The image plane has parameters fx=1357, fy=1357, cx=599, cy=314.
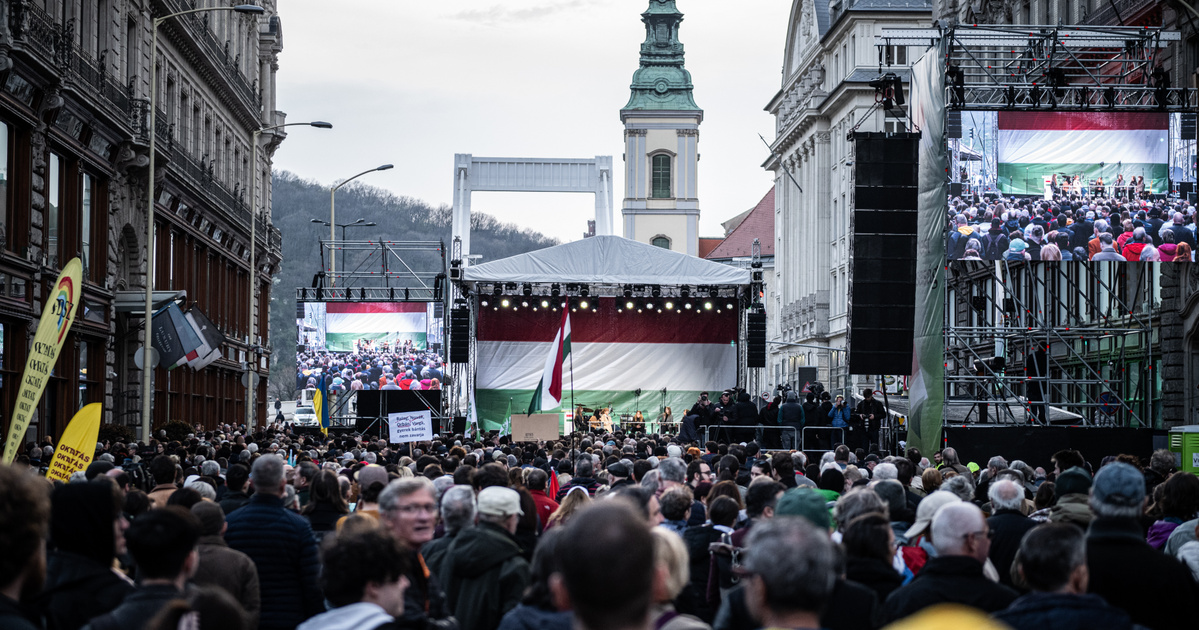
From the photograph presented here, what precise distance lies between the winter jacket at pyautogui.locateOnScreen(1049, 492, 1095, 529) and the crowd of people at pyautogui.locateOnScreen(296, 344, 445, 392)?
44.9 metres

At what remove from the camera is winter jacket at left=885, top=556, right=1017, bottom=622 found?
5.70m

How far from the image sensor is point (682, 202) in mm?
104438

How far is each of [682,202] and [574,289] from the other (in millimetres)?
67378

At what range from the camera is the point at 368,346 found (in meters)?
52.8

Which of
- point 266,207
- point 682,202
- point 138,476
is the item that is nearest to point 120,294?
point 138,476

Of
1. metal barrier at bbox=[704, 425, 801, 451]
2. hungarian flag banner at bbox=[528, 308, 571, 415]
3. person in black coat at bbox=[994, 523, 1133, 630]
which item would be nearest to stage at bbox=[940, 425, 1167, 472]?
metal barrier at bbox=[704, 425, 801, 451]

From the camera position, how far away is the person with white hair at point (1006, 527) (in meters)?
8.13

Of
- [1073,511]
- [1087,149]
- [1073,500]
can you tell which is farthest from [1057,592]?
[1087,149]

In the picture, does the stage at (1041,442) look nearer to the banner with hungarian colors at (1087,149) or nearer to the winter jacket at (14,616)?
the banner with hungarian colors at (1087,149)

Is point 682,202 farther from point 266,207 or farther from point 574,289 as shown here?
point 574,289

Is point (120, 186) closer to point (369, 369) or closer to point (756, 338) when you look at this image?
point (756, 338)

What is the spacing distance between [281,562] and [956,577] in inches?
142

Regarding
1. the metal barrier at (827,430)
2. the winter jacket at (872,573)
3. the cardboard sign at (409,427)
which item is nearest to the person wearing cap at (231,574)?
the winter jacket at (872,573)

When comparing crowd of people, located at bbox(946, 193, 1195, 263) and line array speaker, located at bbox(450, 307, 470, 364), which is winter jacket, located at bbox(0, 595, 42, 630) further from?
line array speaker, located at bbox(450, 307, 470, 364)
